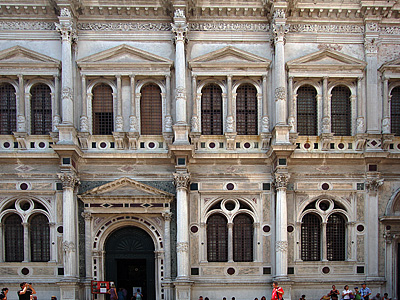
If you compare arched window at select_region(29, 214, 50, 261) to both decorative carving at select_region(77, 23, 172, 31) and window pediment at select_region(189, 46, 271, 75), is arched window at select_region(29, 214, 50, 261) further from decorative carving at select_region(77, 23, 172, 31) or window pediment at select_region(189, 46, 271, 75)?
window pediment at select_region(189, 46, 271, 75)

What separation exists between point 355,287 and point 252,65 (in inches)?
417

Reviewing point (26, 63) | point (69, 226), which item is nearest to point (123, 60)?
point (26, 63)

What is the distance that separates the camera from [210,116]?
2480 centimetres

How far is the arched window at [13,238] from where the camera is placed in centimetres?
2381

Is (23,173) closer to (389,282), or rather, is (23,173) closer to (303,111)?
(303,111)

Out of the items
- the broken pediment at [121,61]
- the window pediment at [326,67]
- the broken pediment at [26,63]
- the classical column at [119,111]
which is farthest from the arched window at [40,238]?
the window pediment at [326,67]

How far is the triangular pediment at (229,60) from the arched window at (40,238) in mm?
9511

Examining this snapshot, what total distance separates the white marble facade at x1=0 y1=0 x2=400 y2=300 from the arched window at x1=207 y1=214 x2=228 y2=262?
3.5 inches

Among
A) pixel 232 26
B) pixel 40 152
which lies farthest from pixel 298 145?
pixel 40 152

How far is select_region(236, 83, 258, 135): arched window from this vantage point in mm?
24750

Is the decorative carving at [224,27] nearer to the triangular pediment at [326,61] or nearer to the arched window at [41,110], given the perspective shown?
the triangular pediment at [326,61]

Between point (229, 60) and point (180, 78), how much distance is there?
2.52 m

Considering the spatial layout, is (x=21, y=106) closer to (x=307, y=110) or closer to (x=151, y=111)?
(x=151, y=111)

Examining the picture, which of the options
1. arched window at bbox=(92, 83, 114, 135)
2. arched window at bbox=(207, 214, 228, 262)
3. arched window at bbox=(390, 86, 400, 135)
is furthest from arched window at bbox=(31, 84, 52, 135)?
arched window at bbox=(390, 86, 400, 135)
